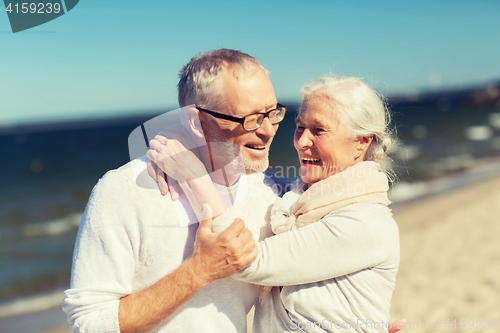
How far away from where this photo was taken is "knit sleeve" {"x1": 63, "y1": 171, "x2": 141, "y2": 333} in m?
1.77

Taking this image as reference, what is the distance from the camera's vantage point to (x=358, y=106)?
89.3 inches

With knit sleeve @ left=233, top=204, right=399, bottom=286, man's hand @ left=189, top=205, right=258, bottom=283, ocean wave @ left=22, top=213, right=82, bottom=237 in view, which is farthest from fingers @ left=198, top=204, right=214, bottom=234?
ocean wave @ left=22, top=213, right=82, bottom=237

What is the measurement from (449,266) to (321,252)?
21.4 ft

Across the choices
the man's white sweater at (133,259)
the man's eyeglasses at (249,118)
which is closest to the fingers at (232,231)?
the man's white sweater at (133,259)

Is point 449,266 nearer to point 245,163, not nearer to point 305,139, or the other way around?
point 305,139

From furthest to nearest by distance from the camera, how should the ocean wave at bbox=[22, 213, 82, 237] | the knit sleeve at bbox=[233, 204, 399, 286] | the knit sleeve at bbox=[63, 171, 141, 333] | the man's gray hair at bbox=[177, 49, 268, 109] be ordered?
the ocean wave at bbox=[22, 213, 82, 237] → the man's gray hair at bbox=[177, 49, 268, 109] → the knit sleeve at bbox=[233, 204, 399, 286] → the knit sleeve at bbox=[63, 171, 141, 333]

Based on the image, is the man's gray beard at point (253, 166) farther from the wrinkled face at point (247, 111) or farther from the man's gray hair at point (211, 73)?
the man's gray hair at point (211, 73)

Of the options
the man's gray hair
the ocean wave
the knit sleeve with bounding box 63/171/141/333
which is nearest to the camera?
the knit sleeve with bounding box 63/171/141/333

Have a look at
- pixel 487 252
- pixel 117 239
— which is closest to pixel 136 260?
pixel 117 239

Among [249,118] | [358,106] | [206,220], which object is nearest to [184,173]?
[206,220]

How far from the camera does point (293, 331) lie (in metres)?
2.05

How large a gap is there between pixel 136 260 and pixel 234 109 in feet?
3.29

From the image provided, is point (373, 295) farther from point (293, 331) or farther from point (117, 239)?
point (117, 239)

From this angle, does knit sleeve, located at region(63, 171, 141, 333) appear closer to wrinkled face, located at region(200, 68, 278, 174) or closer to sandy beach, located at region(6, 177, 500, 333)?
wrinkled face, located at region(200, 68, 278, 174)
